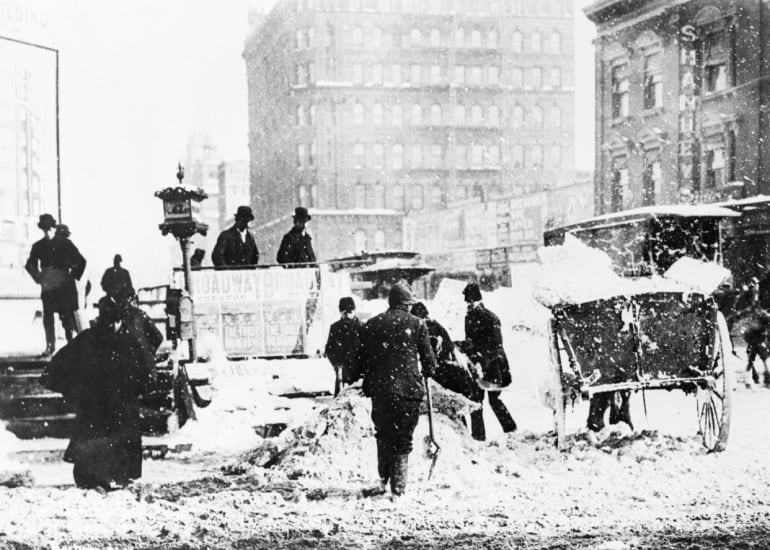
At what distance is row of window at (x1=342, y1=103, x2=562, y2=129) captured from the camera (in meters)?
34.9

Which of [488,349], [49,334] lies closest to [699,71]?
[488,349]

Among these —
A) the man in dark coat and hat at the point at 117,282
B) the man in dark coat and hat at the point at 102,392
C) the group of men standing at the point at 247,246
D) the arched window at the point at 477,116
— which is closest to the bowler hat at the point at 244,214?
the group of men standing at the point at 247,246

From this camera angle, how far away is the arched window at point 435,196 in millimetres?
40688

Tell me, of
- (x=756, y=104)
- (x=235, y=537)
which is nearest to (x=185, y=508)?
(x=235, y=537)

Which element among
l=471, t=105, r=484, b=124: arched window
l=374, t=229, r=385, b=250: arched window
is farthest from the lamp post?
l=471, t=105, r=484, b=124: arched window

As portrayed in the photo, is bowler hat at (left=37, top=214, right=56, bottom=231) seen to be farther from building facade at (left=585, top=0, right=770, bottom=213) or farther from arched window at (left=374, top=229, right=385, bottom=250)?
arched window at (left=374, top=229, right=385, bottom=250)

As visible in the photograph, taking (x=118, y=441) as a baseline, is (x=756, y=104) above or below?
above

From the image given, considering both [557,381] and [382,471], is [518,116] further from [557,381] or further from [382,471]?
[382,471]

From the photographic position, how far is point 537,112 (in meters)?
42.5

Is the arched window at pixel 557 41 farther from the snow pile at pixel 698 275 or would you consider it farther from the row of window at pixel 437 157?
the row of window at pixel 437 157

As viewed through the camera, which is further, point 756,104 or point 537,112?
point 537,112

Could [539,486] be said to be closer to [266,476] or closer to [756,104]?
[266,476]

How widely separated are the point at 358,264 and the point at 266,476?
2505mm

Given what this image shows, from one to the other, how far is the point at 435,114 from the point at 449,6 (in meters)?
16.8
